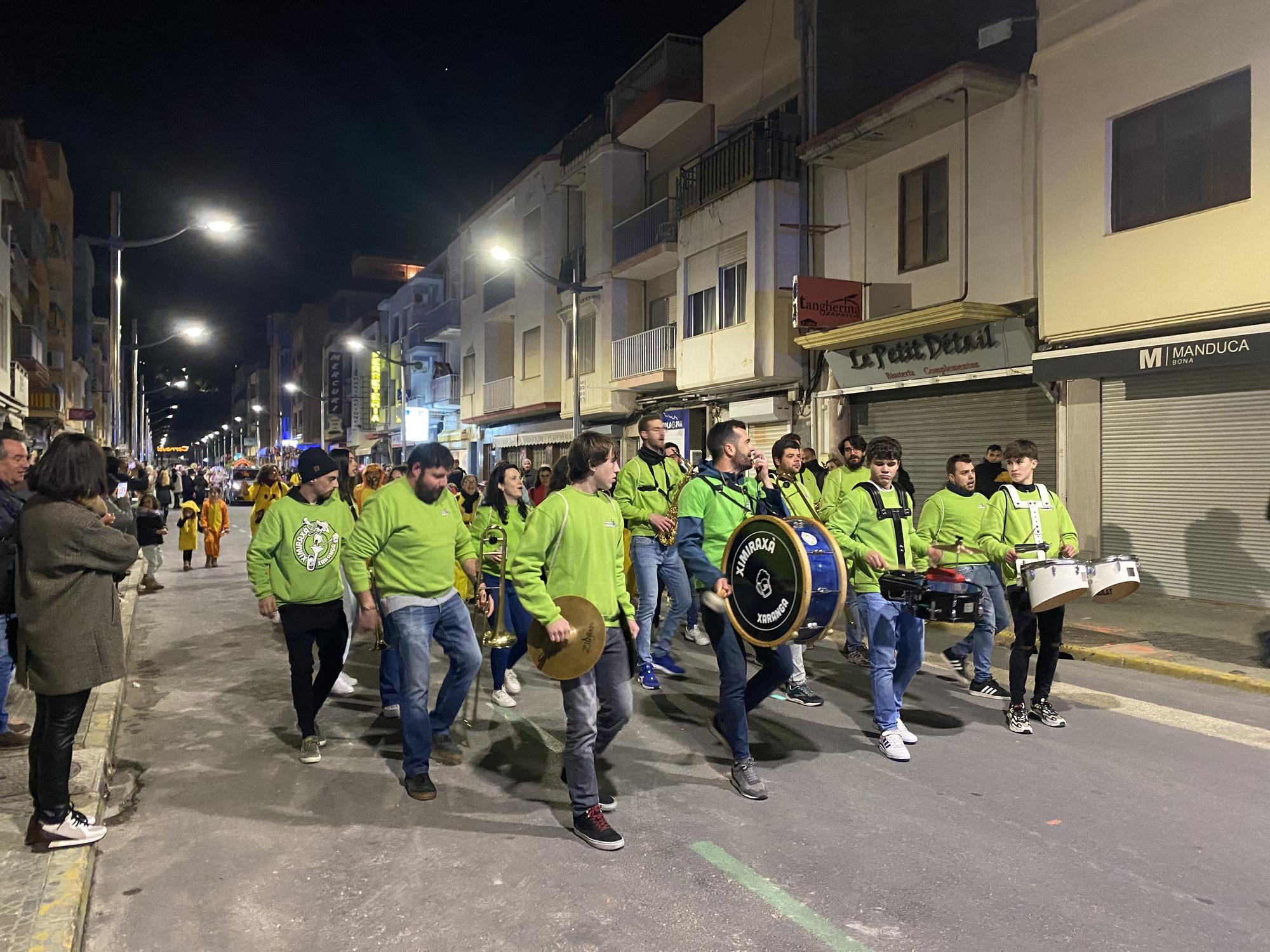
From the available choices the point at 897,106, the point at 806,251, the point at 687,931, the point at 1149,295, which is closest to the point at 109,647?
the point at 687,931

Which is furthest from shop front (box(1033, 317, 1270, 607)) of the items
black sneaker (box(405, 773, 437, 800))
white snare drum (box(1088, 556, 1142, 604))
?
black sneaker (box(405, 773, 437, 800))

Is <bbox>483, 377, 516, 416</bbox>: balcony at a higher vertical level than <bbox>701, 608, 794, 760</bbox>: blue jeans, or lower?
higher

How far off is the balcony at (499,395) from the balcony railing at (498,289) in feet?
9.10

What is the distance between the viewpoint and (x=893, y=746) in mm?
5301

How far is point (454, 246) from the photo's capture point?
3906 cm

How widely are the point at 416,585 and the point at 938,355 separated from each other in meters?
12.0

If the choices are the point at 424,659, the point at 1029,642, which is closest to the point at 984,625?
the point at 1029,642

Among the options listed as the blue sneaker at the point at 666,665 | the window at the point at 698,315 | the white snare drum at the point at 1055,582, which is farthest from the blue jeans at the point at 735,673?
the window at the point at 698,315

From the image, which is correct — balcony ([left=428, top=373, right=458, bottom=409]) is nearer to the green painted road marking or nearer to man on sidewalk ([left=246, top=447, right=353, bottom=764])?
man on sidewalk ([left=246, top=447, right=353, bottom=764])

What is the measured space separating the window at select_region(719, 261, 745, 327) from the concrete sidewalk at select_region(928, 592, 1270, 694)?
989 centimetres

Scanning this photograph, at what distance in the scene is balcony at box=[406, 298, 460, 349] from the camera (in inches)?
1480

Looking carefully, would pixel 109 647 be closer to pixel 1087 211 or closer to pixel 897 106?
pixel 1087 211

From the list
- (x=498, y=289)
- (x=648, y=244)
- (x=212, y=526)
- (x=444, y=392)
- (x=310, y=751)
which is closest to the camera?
(x=310, y=751)

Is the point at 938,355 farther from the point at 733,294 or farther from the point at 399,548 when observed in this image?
the point at 399,548
